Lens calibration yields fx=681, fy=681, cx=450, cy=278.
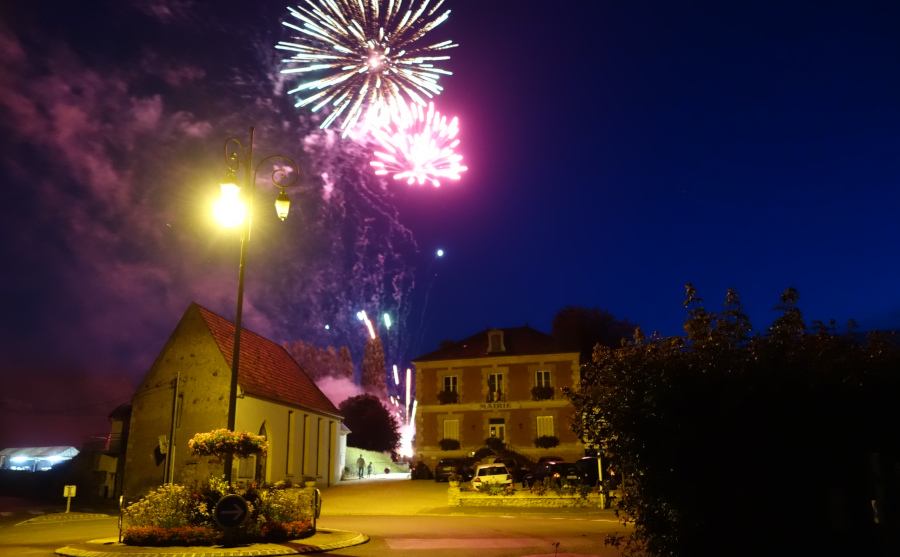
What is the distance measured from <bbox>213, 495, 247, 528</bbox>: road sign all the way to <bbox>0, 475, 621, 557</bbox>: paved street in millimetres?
2162

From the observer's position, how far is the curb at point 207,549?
13117mm

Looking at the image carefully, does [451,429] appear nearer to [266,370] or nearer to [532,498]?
[266,370]

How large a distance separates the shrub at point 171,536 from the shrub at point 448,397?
3586 centimetres

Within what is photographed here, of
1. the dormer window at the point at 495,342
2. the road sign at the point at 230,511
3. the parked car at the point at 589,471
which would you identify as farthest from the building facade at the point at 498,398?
the road sign at the point at 230,511

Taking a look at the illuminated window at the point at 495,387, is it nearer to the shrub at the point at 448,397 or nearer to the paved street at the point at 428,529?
the shrub at the point at 448,397

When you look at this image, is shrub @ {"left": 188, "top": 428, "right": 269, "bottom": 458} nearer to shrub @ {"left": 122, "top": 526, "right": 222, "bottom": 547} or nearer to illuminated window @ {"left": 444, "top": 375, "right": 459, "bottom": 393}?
shrub @ {"left": 122, "top": 526, "right": 222, "bottom": 547}

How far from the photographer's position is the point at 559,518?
21.6 m

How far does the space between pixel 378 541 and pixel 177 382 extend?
18381mm

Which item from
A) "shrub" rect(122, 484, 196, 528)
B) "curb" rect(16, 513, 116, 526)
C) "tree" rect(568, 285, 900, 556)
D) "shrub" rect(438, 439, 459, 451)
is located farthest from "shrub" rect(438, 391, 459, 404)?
"tree" rect(568, 285, 900, 556)

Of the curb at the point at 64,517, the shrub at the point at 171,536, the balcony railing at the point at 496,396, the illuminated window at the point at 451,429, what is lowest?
the curb at the point at 64,517

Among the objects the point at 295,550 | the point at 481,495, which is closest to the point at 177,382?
the point at 481,495

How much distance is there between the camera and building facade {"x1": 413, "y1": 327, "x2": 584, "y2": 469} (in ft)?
157

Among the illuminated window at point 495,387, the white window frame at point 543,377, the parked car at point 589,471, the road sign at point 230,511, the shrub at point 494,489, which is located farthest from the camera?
the illuminated window at point 495,387

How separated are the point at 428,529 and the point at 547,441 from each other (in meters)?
29.9
